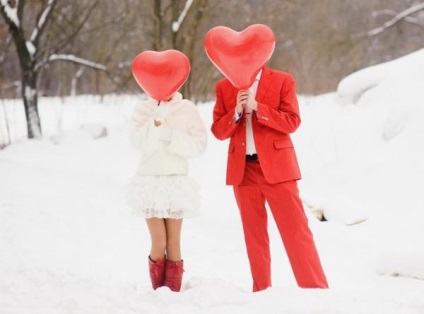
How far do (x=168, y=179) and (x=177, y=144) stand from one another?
7.5 inches

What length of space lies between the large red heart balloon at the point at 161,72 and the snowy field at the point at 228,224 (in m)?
1.00

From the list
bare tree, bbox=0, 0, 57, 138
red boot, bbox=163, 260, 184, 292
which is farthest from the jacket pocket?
bare tree, bbox=0, 0, 57, 138

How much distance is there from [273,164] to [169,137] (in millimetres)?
550

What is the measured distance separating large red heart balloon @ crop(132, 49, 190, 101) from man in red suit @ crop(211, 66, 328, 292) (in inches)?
12.1

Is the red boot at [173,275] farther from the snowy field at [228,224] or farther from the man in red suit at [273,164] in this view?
the man in red suit at [273,164]

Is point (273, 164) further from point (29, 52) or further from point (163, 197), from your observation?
point (29, 52)

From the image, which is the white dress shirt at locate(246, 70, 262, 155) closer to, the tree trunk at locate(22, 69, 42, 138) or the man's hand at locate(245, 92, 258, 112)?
the man's hand at locate(245, 92, 258, 112)

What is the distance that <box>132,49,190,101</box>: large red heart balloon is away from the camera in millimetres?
2613

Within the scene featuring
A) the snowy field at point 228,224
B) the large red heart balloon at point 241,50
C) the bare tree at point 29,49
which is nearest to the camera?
the snowy field at point 228,224

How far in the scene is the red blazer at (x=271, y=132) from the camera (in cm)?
261

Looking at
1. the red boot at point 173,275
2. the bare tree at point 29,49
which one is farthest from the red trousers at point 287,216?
the bare tree at point 29,49

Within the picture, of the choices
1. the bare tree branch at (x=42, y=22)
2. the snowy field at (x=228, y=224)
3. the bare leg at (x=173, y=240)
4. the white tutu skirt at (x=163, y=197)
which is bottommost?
the snowy field at (x=228, y=224)

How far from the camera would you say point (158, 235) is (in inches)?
106

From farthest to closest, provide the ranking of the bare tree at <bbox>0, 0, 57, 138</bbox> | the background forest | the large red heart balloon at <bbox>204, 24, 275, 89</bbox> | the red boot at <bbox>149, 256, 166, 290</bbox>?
the background forest → the bare tree at <bbox>0, 0, 57, 138</bbox> → the red boot at <bbox>149, 256, 166, 290</bbox> → the large red heart balloon at <bbox>204, 24, 275, 89</bbox>
